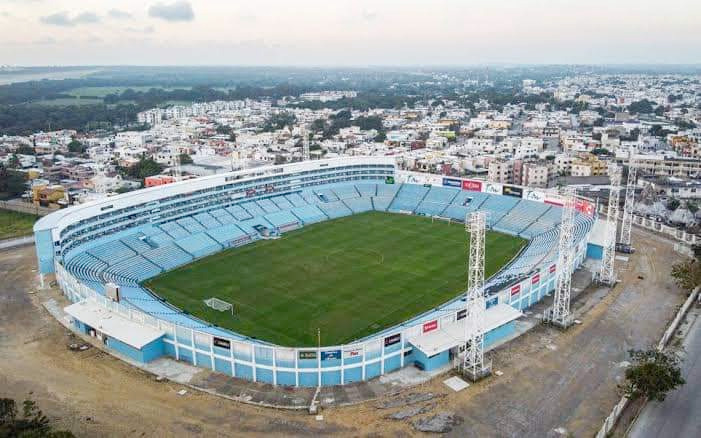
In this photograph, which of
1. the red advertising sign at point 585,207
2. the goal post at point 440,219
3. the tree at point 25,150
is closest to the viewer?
the red advertising sign at point 585,207

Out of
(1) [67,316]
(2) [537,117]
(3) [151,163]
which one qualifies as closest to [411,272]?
(1) [67,316]

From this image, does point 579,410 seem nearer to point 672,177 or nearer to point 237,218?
point 237,218

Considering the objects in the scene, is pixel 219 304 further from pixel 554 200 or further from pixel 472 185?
pixel 554 200

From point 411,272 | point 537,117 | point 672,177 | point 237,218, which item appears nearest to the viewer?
point 411,272

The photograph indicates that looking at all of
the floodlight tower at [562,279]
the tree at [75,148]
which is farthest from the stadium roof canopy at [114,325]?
the tree at [75,148]

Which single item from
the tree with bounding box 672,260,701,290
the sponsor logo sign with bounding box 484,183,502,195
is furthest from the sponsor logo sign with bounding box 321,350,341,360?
the sponsor logo sign with bounding box 484,183,502,195

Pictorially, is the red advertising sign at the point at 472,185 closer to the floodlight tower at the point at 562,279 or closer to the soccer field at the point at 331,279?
the soccer field at the point at 331,279
